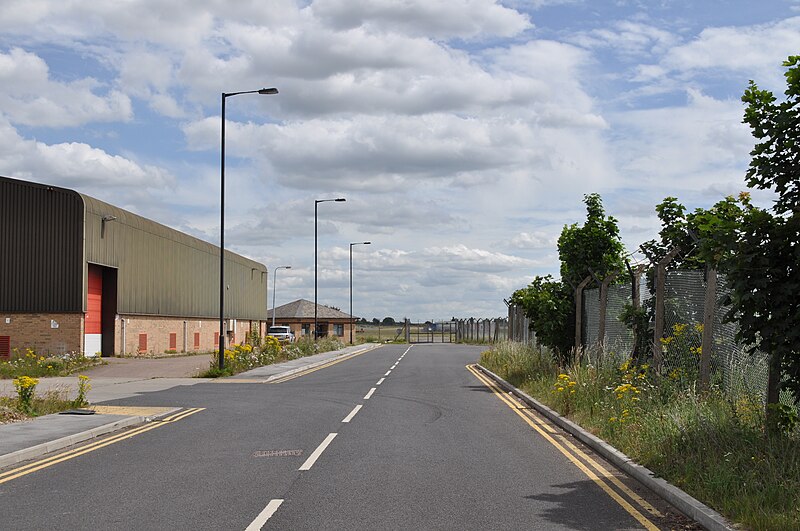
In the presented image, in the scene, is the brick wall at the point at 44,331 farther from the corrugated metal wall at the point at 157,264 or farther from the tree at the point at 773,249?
the tree at the point at 773,249

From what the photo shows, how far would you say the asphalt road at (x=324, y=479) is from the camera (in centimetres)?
821

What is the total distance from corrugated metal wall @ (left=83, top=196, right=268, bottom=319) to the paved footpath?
9567 millimetres

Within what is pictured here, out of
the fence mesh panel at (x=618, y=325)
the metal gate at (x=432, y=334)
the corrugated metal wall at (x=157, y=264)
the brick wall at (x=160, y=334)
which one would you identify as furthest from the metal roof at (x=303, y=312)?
the fence mesh panel at (x=618, y=325)

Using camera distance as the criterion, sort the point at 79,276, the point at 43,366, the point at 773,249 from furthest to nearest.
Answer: the point at 79,276, the point at 43,366, the point at 773,249

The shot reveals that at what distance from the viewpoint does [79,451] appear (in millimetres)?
12977

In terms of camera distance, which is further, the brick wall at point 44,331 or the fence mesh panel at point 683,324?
the brick wall at point 44,331

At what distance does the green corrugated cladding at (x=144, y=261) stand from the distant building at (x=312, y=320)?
80.5 ft

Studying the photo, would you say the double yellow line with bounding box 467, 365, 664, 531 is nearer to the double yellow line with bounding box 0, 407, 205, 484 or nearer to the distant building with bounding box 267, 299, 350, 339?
the double yellow line with bounding box 0, 407, 205, 484

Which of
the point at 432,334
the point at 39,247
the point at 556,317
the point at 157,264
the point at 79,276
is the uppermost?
the point at 39,247

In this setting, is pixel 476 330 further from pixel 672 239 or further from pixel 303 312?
pixel 672 239

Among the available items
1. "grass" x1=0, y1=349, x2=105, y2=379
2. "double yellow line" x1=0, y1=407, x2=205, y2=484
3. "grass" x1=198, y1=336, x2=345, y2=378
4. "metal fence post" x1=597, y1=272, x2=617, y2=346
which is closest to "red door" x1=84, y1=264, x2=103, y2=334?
"grass" x1=0, y1=349, x2=105, y2=379

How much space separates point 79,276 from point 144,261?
31.1ft

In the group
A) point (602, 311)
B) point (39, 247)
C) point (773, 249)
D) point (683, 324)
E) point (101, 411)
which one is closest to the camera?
point (773, 249)

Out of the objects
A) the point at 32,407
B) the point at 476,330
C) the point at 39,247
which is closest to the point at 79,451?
the point at 32,407
